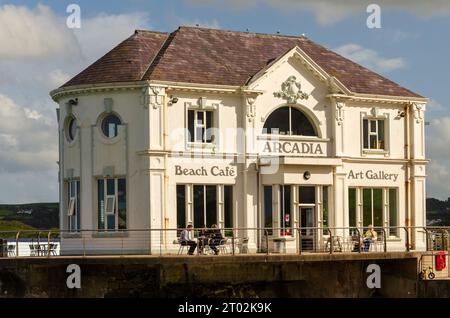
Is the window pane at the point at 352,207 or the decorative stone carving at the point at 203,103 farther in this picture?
the window pane at the point at 352,207

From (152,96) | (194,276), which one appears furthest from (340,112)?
(194,276)

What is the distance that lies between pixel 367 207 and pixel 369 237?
10.3ft

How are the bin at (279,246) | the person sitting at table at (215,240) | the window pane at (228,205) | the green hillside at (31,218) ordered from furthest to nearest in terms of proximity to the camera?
the green hillside at (31,218)
the window pane at (228,205)
the bin at (279,246)
the person sitting at table at (215,240)

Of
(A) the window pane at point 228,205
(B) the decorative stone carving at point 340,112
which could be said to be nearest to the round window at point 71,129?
(A) the window pane at point 228,205

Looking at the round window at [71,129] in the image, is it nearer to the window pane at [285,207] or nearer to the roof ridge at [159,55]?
the roof ridge at [159,55]

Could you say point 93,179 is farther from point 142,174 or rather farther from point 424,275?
point 424,275

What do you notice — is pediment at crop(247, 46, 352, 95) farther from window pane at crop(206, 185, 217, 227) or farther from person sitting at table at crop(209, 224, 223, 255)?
person sitting at table at crop(209, 224, 223, 255)

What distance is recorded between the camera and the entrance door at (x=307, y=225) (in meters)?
56.9

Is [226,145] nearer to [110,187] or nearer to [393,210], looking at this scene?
[110,187]

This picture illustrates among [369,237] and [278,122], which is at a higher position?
[278,122]

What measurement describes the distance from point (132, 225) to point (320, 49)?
1392 centimetres

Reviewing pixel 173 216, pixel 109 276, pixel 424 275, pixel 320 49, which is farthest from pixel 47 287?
pixel 320 49

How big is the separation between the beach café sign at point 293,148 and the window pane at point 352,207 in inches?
89.3

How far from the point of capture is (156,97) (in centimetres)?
5450
